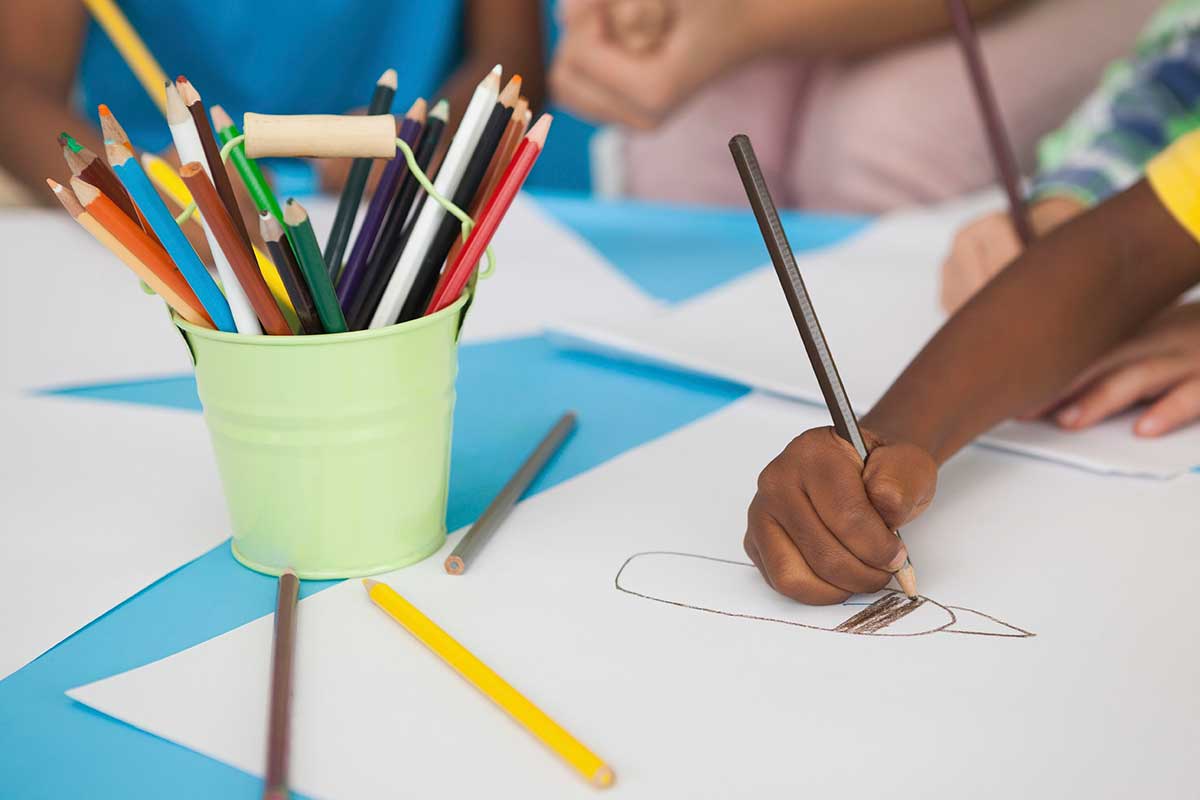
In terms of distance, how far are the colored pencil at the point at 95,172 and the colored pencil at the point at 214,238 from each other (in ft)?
0.07

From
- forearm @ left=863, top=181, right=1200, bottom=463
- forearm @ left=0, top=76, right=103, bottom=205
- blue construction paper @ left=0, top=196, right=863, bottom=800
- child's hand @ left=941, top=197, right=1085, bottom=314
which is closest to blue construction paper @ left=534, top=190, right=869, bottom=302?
blue construction paper @ left=0, top=196, right=863, bottom=800

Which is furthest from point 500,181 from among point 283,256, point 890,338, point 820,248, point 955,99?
point 955,99

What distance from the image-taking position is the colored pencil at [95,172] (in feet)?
1.00

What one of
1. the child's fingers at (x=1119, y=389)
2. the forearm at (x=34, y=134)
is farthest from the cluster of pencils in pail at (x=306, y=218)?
the forearm at (x=34, y=134)

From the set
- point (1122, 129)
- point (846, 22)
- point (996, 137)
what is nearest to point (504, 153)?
point (996, 137)

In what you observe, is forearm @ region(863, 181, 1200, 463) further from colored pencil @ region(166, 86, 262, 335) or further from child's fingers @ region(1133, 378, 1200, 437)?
colored pencil @ region(166, 86, 262, 335)

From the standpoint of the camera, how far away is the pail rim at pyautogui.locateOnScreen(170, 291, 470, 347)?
0.32 m

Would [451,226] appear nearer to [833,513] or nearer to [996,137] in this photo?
[833,513]

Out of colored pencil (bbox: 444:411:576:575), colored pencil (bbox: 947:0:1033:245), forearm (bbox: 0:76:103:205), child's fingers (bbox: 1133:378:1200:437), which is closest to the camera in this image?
colored pencil (bbox: 444:411:576:575)

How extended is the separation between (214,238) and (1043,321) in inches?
12.4

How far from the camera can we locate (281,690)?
0.30 metres

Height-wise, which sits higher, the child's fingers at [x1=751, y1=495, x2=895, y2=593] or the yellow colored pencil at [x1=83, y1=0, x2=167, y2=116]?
the yellow colored pencil at [x1=83, y1=0, x2=167, y2=116]

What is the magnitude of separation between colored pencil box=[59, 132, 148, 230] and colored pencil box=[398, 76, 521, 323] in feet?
0.26

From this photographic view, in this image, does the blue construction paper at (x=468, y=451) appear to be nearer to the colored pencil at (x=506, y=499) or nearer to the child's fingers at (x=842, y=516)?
the colored pencil at (x=506, y=499)
